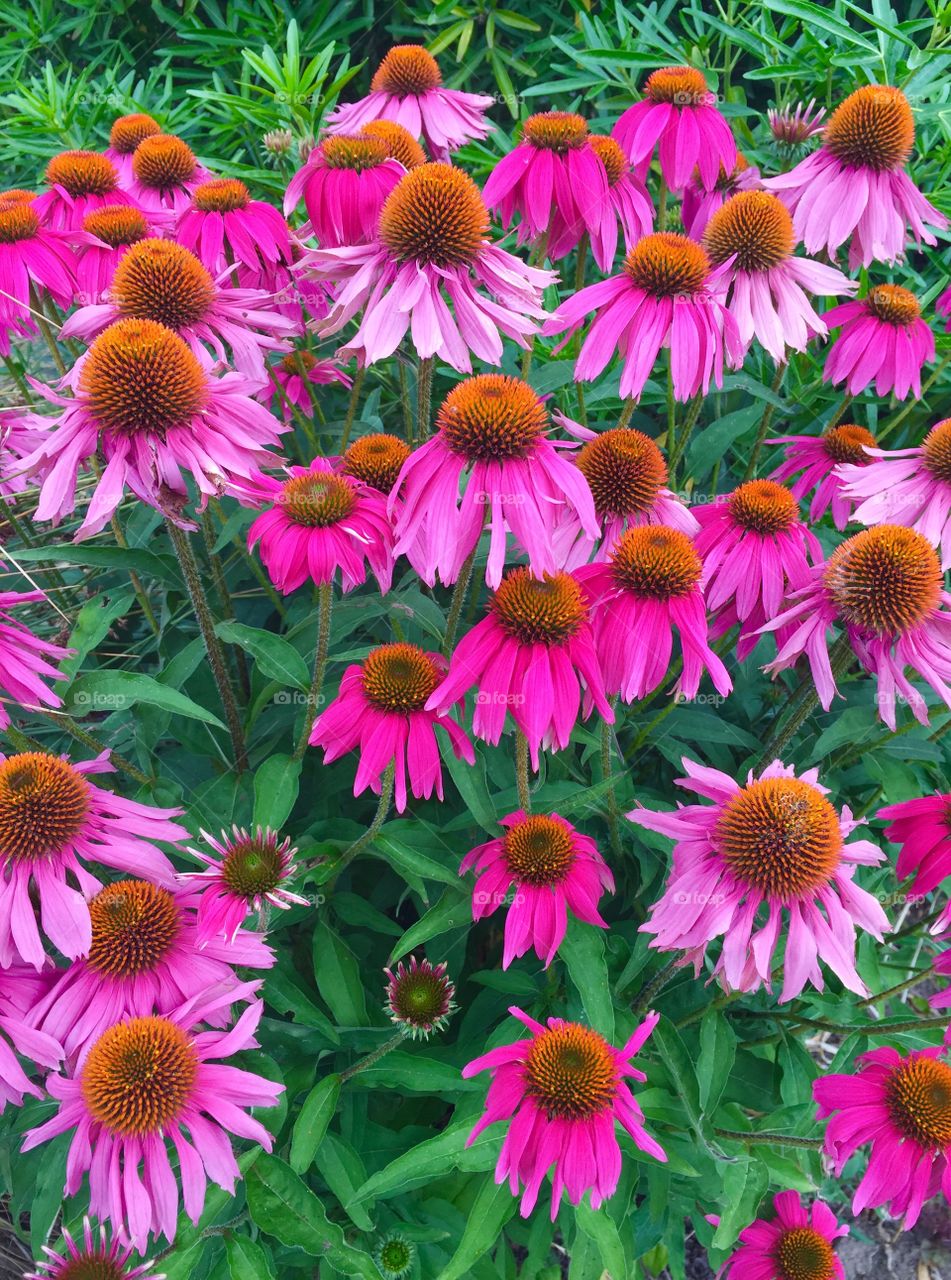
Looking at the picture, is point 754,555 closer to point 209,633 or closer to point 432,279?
point 432,279

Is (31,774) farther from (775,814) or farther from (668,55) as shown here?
(668,55)

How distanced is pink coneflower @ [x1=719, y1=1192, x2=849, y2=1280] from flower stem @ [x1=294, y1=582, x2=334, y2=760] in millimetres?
1065

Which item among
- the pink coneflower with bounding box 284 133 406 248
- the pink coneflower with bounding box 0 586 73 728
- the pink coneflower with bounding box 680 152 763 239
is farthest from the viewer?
the pink coneflower with bounding box 680 152 763 239

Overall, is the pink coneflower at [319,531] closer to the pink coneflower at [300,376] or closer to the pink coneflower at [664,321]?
the pink coneflower at [664,321]

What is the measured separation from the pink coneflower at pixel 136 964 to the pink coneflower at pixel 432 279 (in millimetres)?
783

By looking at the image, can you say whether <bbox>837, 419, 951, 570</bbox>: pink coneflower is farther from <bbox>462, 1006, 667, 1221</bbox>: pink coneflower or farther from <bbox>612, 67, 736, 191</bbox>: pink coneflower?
<bbox>462, 1006, 667, 1221</bbox>: pink coneflower

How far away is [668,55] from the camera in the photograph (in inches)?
101

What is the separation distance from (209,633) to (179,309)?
50cm

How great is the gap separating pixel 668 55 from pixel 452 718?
2021 millimetres

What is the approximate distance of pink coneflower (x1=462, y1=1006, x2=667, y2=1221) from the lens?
3.89 ft

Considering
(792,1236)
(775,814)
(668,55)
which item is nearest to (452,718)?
(775,814)

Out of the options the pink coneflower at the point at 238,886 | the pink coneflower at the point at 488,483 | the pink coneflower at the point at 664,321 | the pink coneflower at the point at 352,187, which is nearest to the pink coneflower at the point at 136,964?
the pink coneflower at the point at 238,886

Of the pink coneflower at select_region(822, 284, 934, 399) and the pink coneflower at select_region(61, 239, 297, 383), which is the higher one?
the pink coneflower at select_region(61, 239, 297, 383)

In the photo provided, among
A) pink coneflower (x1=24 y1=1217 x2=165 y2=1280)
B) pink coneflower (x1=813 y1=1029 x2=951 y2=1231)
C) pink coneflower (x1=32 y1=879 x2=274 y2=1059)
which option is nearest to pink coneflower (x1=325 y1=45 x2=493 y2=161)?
pink coneflower (x1=32 y1=879 x2=274 y2=1059)
